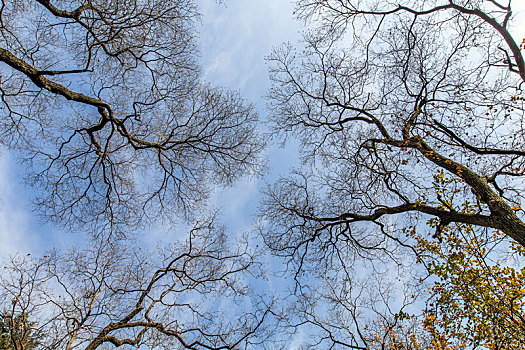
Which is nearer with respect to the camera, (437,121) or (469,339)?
(469,339)

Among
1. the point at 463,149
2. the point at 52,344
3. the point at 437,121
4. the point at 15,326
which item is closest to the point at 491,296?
the point at 463,149

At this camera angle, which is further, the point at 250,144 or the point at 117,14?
the point at 250,144

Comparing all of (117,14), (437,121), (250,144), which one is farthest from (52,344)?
(437,121)

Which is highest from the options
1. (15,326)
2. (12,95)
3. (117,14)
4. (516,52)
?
(117,14)

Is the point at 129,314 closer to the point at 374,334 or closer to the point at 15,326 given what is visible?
the point at 15,326

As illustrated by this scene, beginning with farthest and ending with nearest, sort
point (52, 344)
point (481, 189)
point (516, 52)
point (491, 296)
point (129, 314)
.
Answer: point (129, 314)
point (52, 344)
point (516, 52)
point (481, 189)
point (491, 296)

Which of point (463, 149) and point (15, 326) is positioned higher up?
Result: point (463, 149)

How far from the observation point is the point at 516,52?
6840 millimetres

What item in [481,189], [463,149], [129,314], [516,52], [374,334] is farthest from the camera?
[374,334]

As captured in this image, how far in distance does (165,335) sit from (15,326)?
3.83 m

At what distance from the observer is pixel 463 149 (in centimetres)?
794

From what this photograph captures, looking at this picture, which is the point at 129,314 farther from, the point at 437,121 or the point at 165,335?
the point at 437,121

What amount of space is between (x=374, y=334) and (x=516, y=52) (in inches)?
359

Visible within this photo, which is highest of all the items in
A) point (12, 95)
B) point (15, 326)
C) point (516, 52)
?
point (12, 95)
